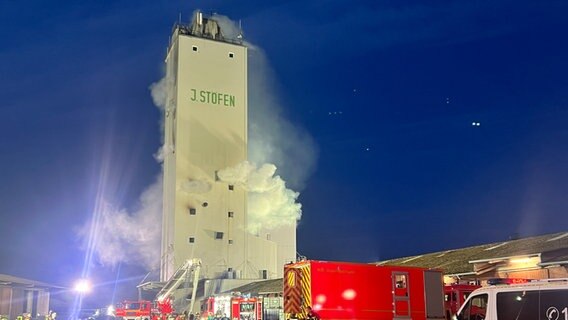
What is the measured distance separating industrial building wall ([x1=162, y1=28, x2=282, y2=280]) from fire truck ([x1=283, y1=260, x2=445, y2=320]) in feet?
134

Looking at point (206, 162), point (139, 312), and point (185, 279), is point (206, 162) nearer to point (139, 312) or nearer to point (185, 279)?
point (185, 279)

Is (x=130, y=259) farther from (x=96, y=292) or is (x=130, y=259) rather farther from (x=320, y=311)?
(x=320, y=311)

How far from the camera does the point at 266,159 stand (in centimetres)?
6800

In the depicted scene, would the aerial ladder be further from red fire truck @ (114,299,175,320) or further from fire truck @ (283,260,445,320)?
fire truck @ (283,260,445,320)

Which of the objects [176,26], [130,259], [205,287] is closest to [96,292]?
[130,259]

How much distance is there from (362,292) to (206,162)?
4274 centimetres

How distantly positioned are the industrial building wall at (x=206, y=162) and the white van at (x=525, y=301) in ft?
157

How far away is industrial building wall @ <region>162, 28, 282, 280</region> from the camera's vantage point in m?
59.1

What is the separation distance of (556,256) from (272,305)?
13957mm

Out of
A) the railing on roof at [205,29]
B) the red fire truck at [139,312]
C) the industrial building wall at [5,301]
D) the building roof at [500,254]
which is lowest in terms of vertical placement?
the red fire truck at [139,312]

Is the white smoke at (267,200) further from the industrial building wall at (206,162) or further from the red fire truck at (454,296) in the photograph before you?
the red fire truck at (454,296)

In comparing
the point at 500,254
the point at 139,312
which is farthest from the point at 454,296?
the point at 139,312

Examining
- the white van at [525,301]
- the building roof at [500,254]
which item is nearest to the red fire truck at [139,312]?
the building roof at [500,254]

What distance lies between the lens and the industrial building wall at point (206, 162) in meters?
59.1
